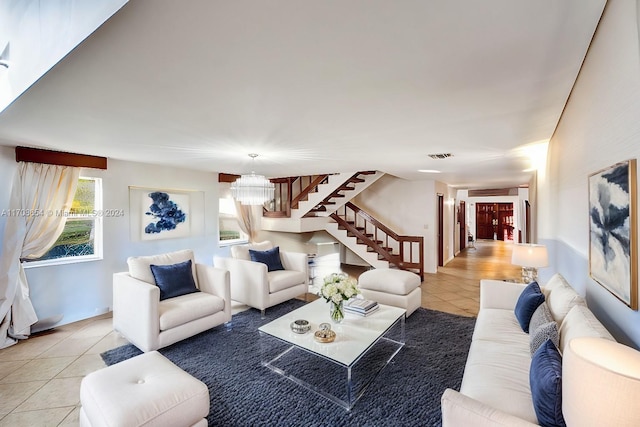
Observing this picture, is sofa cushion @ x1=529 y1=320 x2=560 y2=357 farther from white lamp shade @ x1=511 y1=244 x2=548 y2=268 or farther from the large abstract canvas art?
white lamp shade @ x1=511 y1=244 x2=548 y2=268

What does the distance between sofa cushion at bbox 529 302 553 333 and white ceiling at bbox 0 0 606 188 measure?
1.50 m

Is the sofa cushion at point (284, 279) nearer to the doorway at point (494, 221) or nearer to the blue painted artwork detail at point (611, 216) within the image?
the blue painted artwork detail at point (611, 216)

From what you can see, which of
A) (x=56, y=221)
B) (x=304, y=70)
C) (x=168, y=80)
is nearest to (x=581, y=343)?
(x=304, y=70)

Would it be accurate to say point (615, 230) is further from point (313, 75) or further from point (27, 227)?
point (27, 227)

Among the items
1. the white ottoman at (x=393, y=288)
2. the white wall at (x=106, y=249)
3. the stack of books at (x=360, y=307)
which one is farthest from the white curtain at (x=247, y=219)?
the stack of books at (x=360, y=307)

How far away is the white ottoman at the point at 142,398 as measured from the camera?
1532mm

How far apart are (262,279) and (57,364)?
216cm

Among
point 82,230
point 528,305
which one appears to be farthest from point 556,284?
point 82,230

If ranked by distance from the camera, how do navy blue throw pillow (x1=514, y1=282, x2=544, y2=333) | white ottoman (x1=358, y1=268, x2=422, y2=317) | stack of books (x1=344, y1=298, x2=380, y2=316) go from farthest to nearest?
1. white ottoman (x1=358, y1=268, x2=422, y2=317)
2. stack of books (x1=344, y1=298, x2=380, y2=316)
3. navy blue throw pillow (x1=514, y1=282, x2=544, y2=333)

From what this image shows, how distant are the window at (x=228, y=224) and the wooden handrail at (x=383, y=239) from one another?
2383 mm

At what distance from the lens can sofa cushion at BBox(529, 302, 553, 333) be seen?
2020mm

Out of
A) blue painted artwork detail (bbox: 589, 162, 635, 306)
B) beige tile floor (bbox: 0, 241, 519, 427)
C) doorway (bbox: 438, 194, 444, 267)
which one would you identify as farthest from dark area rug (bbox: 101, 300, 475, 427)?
doorway (bbox: 438, 194, 444, 267)

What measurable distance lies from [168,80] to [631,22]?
2.17 metres

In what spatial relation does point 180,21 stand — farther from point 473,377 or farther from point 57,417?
point 57,417
